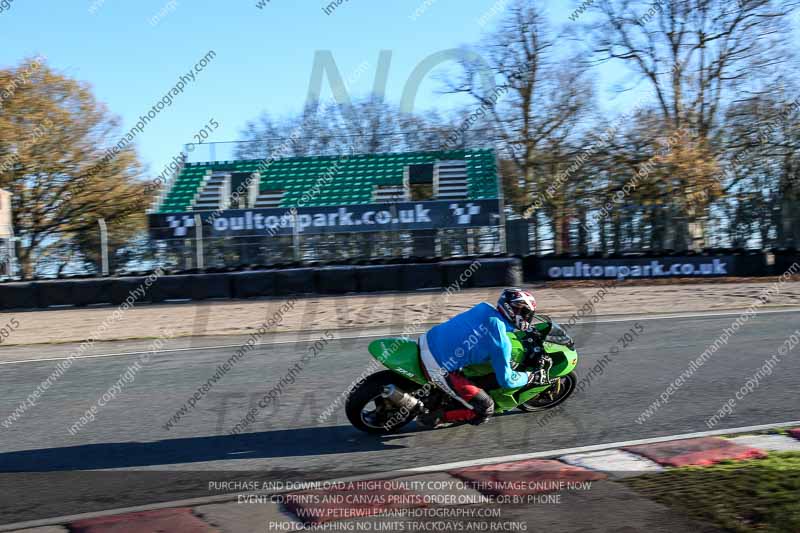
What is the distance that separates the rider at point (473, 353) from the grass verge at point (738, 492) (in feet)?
5.92

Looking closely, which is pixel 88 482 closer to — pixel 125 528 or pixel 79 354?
pixel 125 528

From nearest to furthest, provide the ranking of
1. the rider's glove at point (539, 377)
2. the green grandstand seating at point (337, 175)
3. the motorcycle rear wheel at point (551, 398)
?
the rider's glove at point (539, 377) < the motorcycle rear wheel at point (551, 398) < the green grandstand seating at point (337, 175)

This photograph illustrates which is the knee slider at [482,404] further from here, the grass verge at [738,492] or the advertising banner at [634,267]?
the advertising banner at [634,267]

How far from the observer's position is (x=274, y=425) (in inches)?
316

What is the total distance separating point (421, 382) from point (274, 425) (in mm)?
1737

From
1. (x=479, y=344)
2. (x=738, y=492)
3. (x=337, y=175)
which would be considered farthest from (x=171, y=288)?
(x=738, y=492)

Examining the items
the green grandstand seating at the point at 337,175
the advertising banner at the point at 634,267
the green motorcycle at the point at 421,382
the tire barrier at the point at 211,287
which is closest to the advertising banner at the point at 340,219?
the green grandstand seating at the point at 337,175

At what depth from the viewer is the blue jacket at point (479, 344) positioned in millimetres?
7137

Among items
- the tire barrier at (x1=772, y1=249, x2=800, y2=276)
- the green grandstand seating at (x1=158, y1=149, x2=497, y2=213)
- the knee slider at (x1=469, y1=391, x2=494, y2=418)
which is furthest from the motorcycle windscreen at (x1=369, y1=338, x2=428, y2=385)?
the green grandstand seating at (x1=158, y1=149, x2=497, y2=213)

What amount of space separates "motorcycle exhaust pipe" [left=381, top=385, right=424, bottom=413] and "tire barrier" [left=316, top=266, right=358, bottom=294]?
46.3ft

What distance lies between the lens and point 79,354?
45.0ft

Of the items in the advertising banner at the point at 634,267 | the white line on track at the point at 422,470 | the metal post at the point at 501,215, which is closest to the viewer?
the white line on track at the point at 422,470

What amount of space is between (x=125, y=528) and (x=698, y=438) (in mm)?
4643

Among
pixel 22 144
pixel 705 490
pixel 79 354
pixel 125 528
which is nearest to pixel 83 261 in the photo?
pixel 79 354
